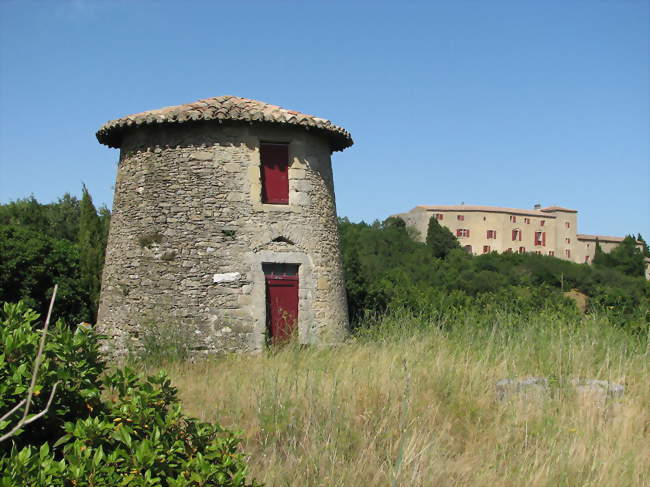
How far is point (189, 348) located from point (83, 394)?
623 centimetres

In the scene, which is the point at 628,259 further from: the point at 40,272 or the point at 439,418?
the point at 439,418

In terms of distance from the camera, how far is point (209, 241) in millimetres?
9852

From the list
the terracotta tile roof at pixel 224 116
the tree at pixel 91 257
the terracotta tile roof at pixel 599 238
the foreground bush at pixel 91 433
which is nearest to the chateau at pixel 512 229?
the terracotta tile roof at pixel 599 238

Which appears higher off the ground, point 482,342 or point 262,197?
point 262,197

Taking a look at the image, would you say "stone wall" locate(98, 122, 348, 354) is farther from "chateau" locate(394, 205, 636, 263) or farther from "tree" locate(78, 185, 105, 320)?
"chateau" locate(394, 205, 636, 263)

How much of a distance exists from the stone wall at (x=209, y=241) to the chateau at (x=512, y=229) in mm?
52351

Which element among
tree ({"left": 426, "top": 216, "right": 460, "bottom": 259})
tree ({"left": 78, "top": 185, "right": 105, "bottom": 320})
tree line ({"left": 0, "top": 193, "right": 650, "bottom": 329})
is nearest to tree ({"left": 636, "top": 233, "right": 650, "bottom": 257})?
tree line ({"left": 0, "top": 193, "right": 650, "bottom": 329})

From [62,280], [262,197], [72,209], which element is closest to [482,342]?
[262,197]

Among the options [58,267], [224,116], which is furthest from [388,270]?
[224,116]

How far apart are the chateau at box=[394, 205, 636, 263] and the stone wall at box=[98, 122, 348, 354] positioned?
2061 inches

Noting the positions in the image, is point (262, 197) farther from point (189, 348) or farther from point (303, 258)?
point (189, 348)

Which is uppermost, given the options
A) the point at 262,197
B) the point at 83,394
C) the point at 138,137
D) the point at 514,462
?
the point at 138,137

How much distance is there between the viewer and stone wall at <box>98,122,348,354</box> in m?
9.74

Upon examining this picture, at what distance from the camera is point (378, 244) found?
5525cm
